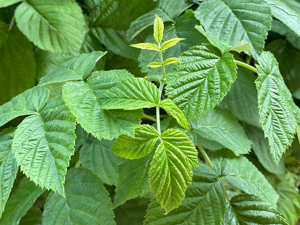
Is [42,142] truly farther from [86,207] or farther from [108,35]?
[108,35]

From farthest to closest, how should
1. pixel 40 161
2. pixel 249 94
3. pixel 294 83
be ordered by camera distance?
pixel 294 83
pixel 249 94
pixel 40 161

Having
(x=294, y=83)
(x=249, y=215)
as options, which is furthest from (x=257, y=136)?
(x=249, y=215)

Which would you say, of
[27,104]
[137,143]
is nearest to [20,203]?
[27,104]

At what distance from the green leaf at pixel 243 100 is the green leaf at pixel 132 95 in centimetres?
31

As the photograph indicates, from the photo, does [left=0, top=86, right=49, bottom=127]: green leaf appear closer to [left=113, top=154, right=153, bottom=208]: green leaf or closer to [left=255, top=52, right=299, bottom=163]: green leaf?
[left=113, top=154, right=153, bottom=208]: green leaf

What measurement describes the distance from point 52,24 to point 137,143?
49cm

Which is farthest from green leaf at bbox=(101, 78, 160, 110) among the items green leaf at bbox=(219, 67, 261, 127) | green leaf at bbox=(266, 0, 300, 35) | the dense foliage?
green leaf at bbox=(266, 0, 300, 35)

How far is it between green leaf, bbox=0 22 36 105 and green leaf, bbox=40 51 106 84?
0.27m

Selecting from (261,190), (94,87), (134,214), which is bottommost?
(134,214)

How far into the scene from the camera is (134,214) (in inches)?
30.7

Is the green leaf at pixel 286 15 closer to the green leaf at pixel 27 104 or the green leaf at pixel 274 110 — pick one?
the green leaf at pixel 274 110

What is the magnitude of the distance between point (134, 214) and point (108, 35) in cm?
59

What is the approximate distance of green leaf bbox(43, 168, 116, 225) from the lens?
540mm

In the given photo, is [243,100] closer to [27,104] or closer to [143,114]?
[143,114]
